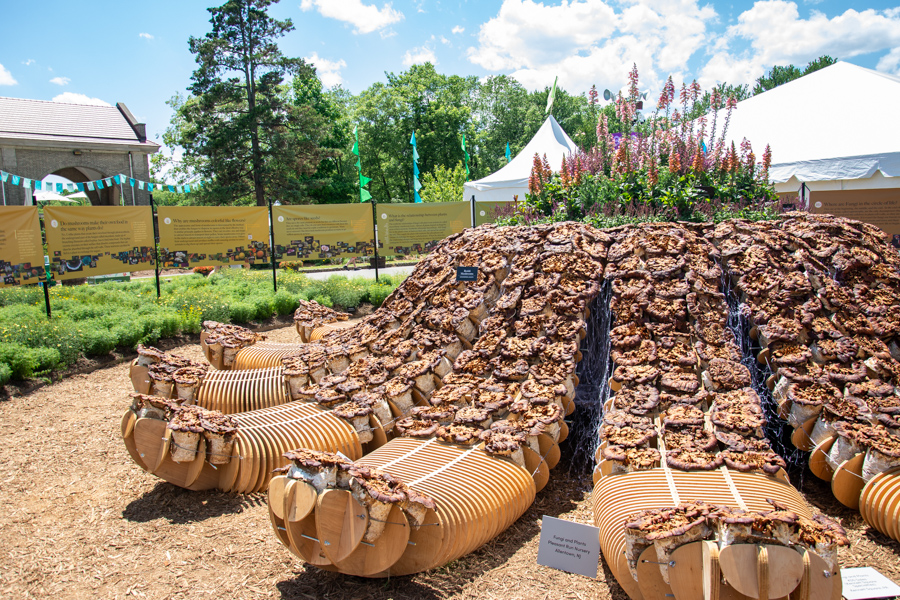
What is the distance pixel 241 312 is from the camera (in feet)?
26.3

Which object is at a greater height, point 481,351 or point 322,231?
point 322,231

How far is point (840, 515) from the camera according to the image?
98.1 inches

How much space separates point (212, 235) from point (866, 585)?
908 centimetres

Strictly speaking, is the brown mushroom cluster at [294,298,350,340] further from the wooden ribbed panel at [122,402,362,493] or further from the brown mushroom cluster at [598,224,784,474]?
the brown mushroom cluster at [598,224,784,474]

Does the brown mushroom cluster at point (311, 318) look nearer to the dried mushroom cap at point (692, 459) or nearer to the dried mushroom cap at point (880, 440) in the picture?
the dried mushroom cap at point (692, 459)

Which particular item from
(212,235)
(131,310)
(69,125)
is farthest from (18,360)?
(69,125)

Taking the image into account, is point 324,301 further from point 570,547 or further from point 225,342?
point 570,547

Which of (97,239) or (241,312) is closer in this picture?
(97,239)

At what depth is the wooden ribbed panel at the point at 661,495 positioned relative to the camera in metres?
1.91

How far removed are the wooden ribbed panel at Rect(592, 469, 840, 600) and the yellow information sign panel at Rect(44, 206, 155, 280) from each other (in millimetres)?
7578

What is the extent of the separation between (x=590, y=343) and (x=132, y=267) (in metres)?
7.23

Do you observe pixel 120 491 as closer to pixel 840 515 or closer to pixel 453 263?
pixel 453 263

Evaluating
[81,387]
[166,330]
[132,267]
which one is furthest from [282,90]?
[81,387]

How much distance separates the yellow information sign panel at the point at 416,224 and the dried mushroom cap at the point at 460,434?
7289 mm
